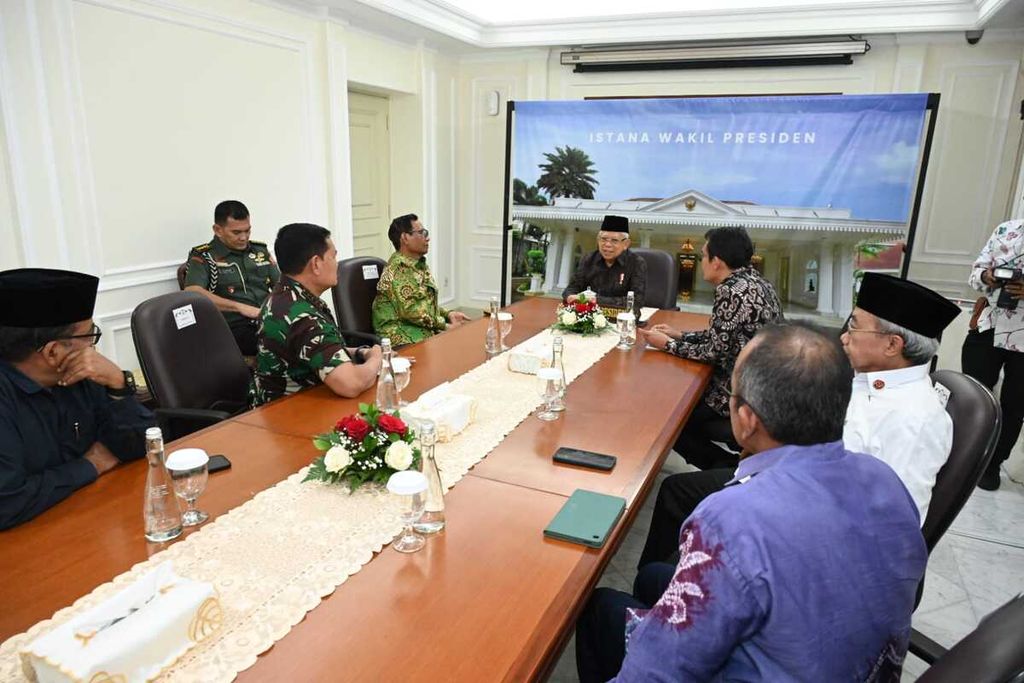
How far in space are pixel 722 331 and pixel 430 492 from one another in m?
1.60

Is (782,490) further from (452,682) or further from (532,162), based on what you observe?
(532,162)

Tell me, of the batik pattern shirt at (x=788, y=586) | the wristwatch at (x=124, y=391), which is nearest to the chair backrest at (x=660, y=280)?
the wristwatch at (x=124, y=391)

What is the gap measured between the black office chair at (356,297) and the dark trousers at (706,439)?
1530mm

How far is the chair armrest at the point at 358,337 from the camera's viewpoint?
3.13 m

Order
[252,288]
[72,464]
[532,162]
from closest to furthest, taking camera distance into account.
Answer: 1. [72,464]
2. [252,288]
3. [532,162]

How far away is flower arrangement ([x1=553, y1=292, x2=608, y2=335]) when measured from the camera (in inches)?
116

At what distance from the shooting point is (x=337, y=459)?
1.41 m

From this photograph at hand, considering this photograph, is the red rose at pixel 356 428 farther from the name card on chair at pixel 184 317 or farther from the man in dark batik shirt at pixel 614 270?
the man in dark batik shirt at pixel 614 270

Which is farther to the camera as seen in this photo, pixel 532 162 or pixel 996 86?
pixel 532 162

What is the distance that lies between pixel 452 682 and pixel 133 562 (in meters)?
0.67

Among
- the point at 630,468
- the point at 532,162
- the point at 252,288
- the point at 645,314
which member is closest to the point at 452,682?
the point at 630,468

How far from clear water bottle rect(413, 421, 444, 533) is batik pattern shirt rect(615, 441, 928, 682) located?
484 mm

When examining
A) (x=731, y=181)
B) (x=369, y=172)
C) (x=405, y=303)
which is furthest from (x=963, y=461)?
(x=369, y=172)

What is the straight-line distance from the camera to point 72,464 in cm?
146
